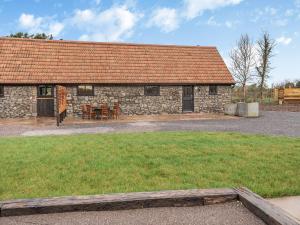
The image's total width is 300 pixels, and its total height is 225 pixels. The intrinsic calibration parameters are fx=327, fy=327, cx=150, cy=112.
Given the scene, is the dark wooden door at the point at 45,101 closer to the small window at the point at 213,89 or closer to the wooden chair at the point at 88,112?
the wooden chair at the point at 88,112

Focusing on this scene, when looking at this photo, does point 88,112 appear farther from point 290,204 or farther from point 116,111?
point 290,204

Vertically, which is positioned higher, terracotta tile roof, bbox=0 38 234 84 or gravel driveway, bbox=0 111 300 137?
terracotta tile roof, bbox=0 38 234 84

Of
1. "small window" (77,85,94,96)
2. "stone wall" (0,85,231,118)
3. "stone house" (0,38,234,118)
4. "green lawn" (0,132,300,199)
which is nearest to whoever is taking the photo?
"green lawn" (0,132,300,199)

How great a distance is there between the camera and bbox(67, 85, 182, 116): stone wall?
23.1m

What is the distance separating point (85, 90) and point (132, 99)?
3500mm

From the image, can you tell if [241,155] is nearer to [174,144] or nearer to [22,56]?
[174,144]

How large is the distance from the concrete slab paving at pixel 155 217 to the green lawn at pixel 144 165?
47.0 inches

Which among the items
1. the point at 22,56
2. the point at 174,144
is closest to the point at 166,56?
the point at 22,56

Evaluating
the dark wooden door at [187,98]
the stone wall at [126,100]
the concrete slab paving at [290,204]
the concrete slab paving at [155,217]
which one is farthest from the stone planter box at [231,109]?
the concrete slab paving at [155,217]

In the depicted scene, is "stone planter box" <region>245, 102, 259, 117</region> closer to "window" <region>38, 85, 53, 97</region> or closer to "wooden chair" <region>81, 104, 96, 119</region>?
"wooden chair" <region>81, 104, 96, 119</region>

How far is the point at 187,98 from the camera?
1016 inches

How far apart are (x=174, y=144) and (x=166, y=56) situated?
59.6 feet

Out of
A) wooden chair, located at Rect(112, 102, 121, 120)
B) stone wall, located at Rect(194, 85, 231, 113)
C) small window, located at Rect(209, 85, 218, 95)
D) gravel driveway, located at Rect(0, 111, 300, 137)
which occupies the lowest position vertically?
gravel driveway, located at Rect(0, 111, 300, 137)

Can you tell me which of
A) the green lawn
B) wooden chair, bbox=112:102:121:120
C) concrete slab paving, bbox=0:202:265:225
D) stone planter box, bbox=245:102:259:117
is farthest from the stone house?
concrete slab paving, bbox=0:202:265:225
